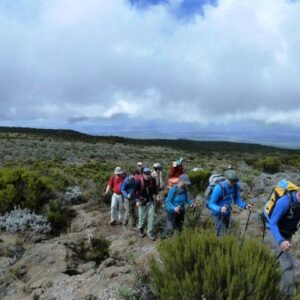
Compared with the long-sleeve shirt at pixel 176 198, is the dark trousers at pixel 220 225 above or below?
below

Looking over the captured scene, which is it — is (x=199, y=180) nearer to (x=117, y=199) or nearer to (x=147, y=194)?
(x=117, y=199)

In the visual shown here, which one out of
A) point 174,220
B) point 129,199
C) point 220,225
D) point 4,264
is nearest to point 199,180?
point 129,199

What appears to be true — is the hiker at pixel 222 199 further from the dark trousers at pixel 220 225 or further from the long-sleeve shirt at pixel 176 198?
the long-sleeve shirt at pixel 176 198

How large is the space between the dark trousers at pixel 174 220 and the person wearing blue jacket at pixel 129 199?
1.39 m

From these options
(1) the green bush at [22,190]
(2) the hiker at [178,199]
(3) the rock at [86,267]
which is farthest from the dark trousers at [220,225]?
(1) the green bush at [22,190]

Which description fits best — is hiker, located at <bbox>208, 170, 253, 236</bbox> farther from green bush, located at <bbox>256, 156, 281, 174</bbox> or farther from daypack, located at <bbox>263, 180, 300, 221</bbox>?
green bush, located at <bbox>256, 156, 281, 174</bbox>

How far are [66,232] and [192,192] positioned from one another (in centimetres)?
582

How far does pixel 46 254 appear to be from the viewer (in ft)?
23.8

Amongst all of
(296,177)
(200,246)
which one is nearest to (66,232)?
(200,246)

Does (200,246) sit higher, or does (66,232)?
(200,246)

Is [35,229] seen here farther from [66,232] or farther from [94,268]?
[94,268]

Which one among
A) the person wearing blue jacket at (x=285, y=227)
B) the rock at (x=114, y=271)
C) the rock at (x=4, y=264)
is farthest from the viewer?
the rock at (x=4, y=264)

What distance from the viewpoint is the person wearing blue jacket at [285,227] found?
15.7 feet

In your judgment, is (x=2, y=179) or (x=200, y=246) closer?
(x=200, y=246)
